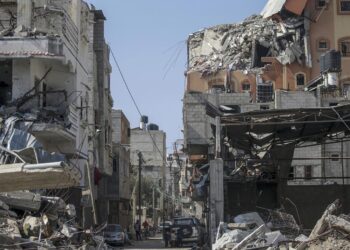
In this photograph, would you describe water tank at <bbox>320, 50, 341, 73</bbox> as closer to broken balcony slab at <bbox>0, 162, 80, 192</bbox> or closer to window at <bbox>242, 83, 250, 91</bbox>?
window at <bbox>242, 83, 250, 91</bbox>

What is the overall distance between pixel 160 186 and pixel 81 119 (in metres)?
75.5

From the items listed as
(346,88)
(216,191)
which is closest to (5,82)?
(216,191)

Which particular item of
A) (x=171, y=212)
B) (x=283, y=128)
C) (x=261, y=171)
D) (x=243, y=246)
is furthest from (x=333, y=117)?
(x=171, y=212)

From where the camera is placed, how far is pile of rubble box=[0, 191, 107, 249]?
60.1ft

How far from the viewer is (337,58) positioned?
58.1 metres

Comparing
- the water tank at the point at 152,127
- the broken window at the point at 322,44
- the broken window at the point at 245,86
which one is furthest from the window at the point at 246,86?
the water tank at the point at 152,127

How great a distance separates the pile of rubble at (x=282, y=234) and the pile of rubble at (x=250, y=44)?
38.8m

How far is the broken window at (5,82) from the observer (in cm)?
3031

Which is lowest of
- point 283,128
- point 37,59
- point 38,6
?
point 283,128

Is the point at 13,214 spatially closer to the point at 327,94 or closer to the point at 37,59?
the point at 37,59

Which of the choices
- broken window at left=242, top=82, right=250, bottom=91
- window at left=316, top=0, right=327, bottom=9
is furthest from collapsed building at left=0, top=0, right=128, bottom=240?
window at left=316, top=0, right=327, bottom=9

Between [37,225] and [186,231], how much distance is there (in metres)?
21.6

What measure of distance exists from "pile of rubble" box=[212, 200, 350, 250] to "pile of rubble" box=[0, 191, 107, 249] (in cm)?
440

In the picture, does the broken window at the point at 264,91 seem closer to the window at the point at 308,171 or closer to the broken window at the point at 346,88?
the broken window at the point at 346,88
